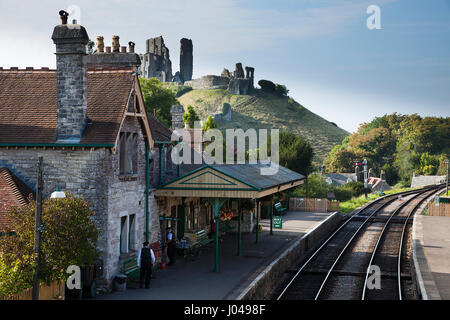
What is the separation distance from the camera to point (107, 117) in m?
18.8

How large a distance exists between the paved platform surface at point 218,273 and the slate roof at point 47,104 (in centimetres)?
499

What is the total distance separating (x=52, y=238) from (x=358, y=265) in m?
17.1

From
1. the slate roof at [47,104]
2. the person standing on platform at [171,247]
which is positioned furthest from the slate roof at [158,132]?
the person standing on platform at [171,247]

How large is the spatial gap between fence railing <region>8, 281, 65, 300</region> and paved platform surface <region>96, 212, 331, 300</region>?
3.87ft

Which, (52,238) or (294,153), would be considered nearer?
(52,238)

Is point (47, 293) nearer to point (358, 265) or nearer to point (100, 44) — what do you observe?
point (100, 44)

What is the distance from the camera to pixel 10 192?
1773 centimetres

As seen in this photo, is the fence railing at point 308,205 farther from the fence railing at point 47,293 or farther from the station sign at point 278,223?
the fence railing at point 47,293

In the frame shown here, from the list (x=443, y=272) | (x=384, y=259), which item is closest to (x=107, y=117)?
(x=443, y=272)

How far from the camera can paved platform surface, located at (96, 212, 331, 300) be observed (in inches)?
685

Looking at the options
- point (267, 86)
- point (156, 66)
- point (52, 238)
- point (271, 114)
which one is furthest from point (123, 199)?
point (156, 66)

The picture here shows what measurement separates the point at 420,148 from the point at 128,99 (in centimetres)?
12340

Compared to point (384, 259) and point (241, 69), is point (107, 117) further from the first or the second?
point (241, 69)

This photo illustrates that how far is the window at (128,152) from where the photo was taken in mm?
19337
